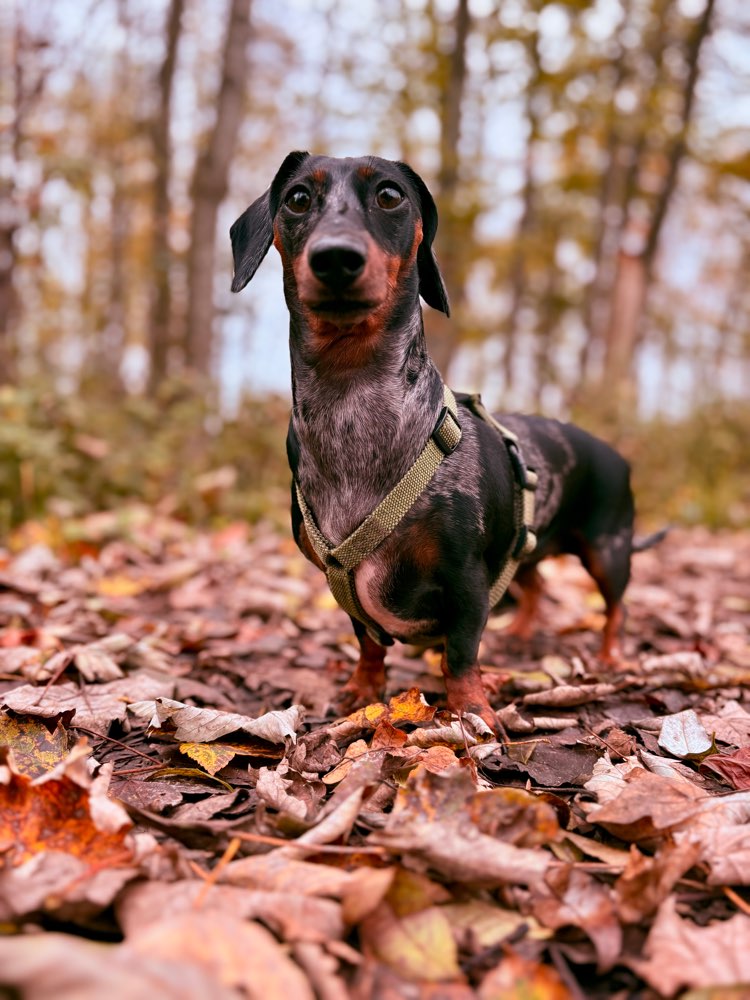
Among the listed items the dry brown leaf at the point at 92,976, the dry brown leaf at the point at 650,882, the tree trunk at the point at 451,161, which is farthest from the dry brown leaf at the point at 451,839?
the tree trunk at the point at 451,161

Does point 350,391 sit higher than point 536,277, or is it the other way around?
point 536,277

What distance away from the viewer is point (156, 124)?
35.5ft

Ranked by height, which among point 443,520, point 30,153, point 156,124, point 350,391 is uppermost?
point 156,124

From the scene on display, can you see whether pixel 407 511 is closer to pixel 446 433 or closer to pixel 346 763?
pixel 446 433

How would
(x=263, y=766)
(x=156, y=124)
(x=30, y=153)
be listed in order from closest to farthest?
(x=263, y=766), (x=30, y=153), (x=156, y=124)

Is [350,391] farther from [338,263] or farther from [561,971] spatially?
[561,971]

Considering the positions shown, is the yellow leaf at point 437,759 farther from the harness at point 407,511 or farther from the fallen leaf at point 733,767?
the fallen leaf at point 733,767

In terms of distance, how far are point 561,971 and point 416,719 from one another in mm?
1116

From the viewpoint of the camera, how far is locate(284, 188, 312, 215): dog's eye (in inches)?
98.0

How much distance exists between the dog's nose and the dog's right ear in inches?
20.7

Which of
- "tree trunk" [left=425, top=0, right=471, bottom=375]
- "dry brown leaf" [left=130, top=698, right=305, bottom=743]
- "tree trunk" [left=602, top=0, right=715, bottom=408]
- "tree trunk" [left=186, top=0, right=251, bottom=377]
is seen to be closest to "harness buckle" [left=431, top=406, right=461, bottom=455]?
"dry brown leaf" [left=130, top=698, right=305, bottom=743]

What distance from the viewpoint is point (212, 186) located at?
799 centimetres

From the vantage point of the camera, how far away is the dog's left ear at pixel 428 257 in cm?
269

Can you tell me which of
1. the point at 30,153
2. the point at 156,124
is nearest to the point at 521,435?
the point at 30,153
